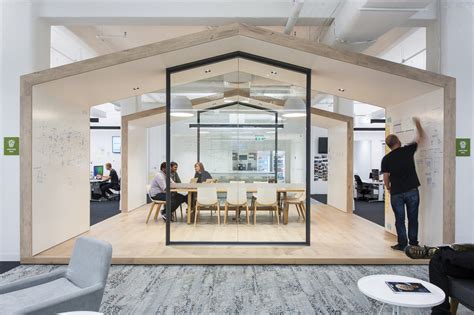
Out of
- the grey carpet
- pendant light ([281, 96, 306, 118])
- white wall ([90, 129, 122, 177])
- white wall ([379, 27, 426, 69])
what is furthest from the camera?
white wall ([90, 129, 122, 177])

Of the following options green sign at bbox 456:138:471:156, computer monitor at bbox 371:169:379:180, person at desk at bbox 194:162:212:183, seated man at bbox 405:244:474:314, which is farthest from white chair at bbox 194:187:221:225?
computer monitor at bbox 371:169:379:180

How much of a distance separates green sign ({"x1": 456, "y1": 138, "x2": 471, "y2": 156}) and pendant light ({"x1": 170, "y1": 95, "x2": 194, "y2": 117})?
160 inches

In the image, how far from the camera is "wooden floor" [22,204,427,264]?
15.8 ft

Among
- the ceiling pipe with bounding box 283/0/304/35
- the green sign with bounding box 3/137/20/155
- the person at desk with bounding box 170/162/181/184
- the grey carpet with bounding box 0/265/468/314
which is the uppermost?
the ceiling pipe with bounding box 283/0/304/35

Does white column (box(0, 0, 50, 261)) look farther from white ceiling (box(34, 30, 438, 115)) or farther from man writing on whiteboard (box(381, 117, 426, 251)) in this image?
man writing on whiteboard (box(381, 117, 426, 251))

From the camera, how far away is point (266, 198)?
246 inches

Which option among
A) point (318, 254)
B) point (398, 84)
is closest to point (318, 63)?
point (398, 84)

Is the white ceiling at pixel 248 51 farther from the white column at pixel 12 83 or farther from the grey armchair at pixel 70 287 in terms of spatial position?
the grey armchair at pixel 70 287

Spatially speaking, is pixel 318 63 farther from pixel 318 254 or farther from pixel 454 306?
pixel 454 306

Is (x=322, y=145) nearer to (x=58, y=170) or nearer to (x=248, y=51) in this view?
(x=248, y=51)

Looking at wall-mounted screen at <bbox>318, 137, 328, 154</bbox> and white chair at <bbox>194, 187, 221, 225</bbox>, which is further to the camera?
wall-mounted screen at <bbox>318, 137, 328, 154</bbox>

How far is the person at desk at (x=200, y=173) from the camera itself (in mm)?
5855

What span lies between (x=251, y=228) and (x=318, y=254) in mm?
1418

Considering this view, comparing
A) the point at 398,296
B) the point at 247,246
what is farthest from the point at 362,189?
the point at 398,296
